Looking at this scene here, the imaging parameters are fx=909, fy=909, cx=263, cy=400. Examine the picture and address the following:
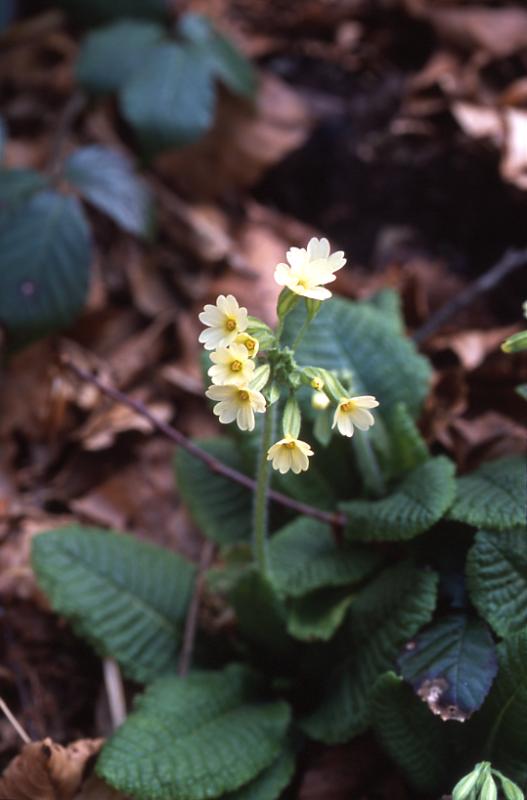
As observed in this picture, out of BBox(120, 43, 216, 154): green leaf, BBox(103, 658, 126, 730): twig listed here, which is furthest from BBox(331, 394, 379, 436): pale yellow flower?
BBox(120, 43, 216, 154): green leaf

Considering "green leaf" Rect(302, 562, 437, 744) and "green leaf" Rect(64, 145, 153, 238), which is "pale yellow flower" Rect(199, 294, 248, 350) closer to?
"green leaf" Rect(302, 562, 437, 744)

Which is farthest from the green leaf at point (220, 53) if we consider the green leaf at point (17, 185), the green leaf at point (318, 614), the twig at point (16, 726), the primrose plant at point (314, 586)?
the twig at point (16, 726)

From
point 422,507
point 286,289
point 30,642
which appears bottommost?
point 30,642

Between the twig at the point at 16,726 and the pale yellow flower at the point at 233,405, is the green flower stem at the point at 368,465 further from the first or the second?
the twig at the point at 16,726

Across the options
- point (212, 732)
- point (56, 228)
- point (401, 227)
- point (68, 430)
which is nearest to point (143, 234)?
point (56, 228)

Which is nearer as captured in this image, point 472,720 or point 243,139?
point 472,720

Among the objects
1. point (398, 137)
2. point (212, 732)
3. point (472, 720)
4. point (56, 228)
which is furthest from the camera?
point (398, 137)

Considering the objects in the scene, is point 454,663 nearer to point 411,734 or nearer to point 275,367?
point 411,734

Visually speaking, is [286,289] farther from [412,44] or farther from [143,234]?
[412,44]
